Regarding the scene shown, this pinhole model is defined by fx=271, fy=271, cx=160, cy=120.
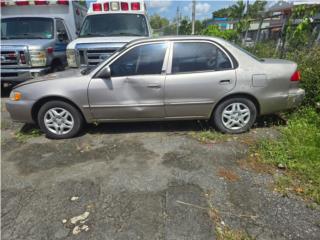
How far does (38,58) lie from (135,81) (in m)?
4.47

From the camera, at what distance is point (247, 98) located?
4504 mm

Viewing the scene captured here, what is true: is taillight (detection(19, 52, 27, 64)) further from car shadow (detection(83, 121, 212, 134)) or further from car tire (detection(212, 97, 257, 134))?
car tire (detection(212, 97, 257, 134))

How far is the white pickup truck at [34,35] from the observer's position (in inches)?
293

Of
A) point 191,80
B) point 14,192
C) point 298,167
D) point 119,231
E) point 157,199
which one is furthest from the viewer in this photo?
point 191,80

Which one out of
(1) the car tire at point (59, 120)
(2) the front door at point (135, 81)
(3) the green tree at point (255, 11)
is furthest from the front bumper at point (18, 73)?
(3) the green tree at point (255, 11)

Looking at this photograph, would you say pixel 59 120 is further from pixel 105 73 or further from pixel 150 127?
pixel 150 127

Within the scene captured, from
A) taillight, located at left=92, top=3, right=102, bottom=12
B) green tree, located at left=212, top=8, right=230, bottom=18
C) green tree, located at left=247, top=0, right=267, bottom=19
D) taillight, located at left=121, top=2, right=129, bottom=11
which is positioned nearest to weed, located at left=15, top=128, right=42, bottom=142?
taillight, located at left=92, top=3, right=102, bottom=12

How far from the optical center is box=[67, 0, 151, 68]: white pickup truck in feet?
Answer: 21.9

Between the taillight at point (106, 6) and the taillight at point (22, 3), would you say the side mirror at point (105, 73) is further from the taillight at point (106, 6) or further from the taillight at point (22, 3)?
the taillight at point (22, 3)

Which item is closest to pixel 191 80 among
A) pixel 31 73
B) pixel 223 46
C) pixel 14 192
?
pixel 223 46

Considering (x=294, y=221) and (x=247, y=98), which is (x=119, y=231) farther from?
(x=247, y=98)

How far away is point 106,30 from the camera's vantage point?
24.9ft

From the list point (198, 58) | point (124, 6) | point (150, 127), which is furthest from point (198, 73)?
point (124, 6)

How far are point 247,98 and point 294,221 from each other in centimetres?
231
